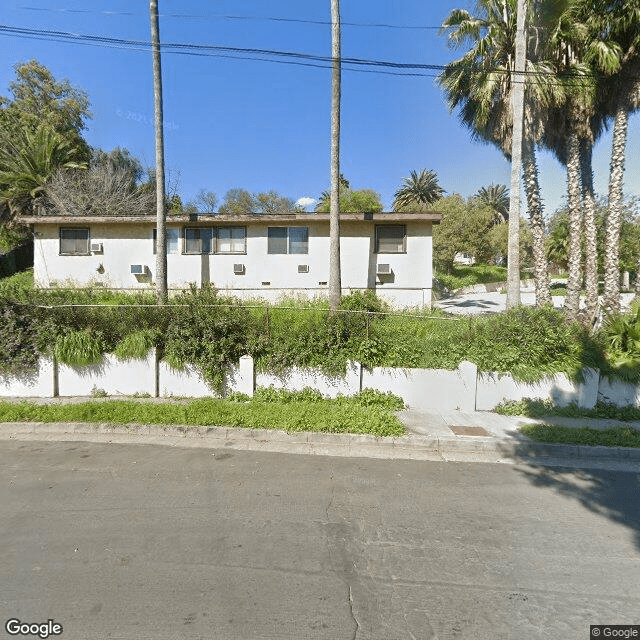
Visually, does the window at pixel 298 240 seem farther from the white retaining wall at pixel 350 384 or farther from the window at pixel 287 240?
the white retaining wall at pixel 350 384

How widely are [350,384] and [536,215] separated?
33.0ft

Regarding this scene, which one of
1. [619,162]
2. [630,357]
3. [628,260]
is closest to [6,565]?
[630,357]

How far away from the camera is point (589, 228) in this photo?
11859 mm

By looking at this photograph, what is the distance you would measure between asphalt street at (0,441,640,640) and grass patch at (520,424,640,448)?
0.70 m

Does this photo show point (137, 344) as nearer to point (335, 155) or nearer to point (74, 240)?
point (335, 155)

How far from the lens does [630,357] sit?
274 inches

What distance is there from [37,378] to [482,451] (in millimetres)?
8929

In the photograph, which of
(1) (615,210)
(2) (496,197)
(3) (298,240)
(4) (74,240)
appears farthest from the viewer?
(2) (496,197)

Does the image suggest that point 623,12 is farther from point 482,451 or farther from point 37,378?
point 37,378

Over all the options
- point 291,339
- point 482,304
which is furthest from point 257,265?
point 482,304

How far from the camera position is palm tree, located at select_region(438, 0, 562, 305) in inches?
420

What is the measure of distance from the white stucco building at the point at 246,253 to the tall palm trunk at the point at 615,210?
5.53m
